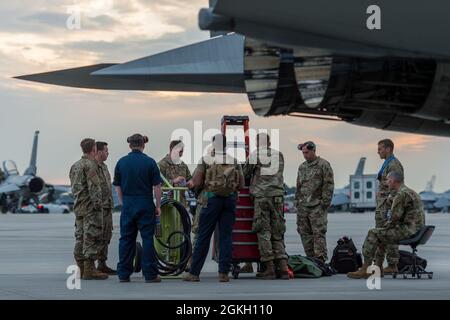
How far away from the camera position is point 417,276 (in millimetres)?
12977

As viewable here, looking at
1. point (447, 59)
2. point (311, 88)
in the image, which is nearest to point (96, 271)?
point (311, 88)

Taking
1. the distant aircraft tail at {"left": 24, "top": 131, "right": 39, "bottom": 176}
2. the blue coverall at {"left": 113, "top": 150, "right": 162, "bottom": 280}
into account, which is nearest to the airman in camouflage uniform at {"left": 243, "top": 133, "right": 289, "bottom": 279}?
the blue coverall at {"left": 113, "top": 150, "right": 162, "bottom": 280}

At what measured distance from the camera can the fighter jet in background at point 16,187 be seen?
65.1 m

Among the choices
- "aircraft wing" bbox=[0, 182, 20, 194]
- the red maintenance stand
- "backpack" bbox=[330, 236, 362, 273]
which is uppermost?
"aircraft wing" bbox=[0, 182, 20, 194]

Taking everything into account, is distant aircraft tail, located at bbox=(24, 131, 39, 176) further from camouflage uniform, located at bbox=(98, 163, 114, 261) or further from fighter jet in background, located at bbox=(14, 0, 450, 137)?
fighter jet in background, located at bbox=(14, 0, 450, 137)

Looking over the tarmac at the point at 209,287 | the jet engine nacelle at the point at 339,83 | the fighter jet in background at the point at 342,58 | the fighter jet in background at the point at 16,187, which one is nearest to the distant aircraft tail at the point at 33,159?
the fighter jet in background at the point at 16,187

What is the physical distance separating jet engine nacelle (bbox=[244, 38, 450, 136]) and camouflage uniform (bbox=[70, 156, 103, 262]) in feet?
15.5

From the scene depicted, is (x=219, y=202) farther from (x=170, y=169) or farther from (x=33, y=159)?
(x=33, y=159)

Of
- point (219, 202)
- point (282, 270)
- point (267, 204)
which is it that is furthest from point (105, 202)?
point (282, 270)

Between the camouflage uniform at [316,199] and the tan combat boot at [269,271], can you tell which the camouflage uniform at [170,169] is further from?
the tan combat boot at [269,271]

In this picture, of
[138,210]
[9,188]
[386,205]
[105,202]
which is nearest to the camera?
[138,210]

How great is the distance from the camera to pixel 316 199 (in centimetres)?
1419

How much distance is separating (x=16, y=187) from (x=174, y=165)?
2073 inches

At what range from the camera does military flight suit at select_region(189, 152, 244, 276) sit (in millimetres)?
12250
